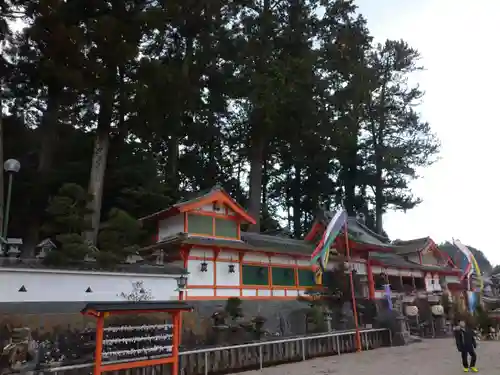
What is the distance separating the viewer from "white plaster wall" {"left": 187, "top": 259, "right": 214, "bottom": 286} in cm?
1625

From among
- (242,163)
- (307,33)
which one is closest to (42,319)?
(307,33)

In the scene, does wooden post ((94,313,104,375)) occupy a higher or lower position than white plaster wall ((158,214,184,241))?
lower

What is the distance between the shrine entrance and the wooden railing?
0.92 feet

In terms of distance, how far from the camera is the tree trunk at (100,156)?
1770 cm

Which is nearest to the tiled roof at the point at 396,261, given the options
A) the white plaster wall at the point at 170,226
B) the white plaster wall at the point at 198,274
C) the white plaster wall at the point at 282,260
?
the white plaster wall at the point at 282,260

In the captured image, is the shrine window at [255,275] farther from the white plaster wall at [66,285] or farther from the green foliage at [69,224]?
the green foliage at [69,224]

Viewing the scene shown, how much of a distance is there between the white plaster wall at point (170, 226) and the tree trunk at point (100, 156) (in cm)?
261

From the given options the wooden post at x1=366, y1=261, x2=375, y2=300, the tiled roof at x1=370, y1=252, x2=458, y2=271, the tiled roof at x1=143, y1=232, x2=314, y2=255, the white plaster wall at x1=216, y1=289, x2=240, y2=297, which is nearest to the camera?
the tiled roof at x1=143, y1=232, x2=314, y2=255

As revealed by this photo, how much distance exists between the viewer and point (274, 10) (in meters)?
29.8

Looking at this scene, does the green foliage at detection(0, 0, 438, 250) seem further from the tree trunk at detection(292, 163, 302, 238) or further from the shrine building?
the shrine building

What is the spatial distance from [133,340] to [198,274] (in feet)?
22.5

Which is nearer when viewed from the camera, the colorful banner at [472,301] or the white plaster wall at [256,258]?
the white plaster wall at [256,258]

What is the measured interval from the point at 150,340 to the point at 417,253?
24.1 metres

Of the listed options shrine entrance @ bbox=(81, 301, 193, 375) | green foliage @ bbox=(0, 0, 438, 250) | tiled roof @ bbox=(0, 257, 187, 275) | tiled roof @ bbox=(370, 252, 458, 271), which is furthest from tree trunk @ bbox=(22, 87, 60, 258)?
tiled roof @ bbox=(370, 252, 458, 271)
